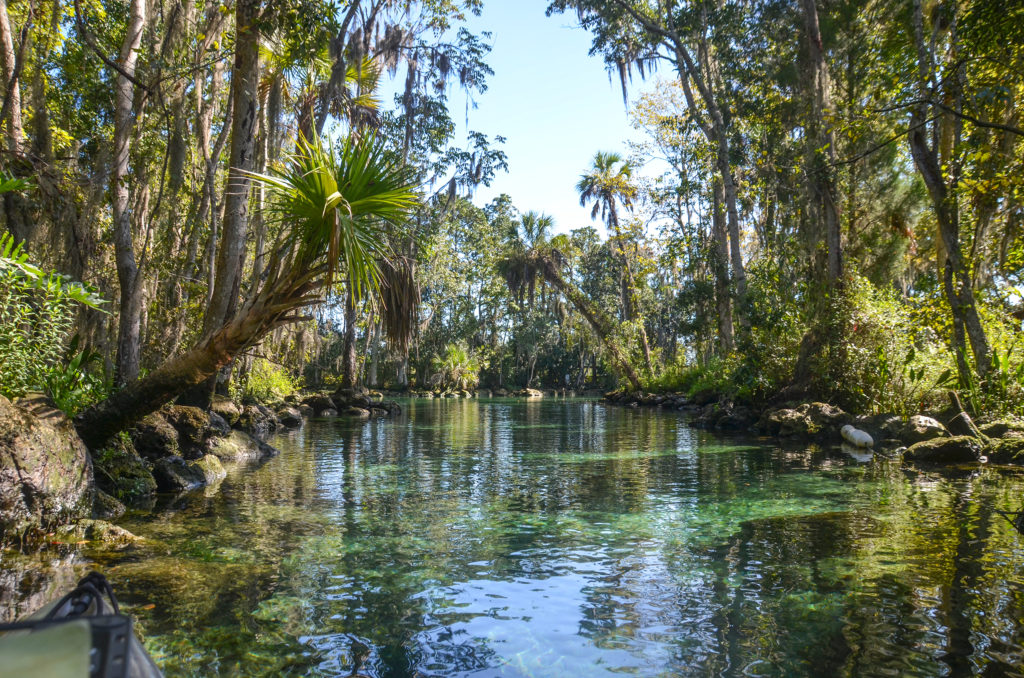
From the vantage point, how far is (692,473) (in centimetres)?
989

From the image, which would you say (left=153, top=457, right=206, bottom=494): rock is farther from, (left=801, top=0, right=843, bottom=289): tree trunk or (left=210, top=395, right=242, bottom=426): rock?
(left=801, top=0, right=843, bottom=289): tree trunk

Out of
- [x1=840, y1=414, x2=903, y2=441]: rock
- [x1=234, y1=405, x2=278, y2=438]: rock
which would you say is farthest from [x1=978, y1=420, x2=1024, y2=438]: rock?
[x1=234, y1=405, x2=278, y2=438]: rock

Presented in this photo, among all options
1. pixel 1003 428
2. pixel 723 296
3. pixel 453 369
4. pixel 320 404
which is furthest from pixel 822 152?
pixel 453 369

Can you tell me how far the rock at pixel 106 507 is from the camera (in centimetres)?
666

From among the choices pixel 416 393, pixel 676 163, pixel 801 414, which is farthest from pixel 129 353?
pixel 416 393

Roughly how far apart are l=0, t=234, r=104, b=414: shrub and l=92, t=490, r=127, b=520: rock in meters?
1.28

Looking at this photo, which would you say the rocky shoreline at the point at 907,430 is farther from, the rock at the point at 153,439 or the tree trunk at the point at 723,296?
the rock at the point at 153,439

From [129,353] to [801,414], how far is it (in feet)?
44.9

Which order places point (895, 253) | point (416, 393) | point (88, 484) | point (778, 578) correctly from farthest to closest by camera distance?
point (416, 393) → point (895, 253) → point (88, 484) → point (778, 578)

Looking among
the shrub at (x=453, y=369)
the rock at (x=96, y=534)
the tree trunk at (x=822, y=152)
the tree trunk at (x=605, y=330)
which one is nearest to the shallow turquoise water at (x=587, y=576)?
the rock at (x=96, y=534)

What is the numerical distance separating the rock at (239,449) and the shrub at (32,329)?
9.85ft

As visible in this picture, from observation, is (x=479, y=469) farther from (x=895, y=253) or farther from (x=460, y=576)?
(x=895, y=253)

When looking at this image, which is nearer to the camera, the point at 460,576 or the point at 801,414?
the point at 460,576

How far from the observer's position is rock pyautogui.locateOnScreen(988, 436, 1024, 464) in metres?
9.48
